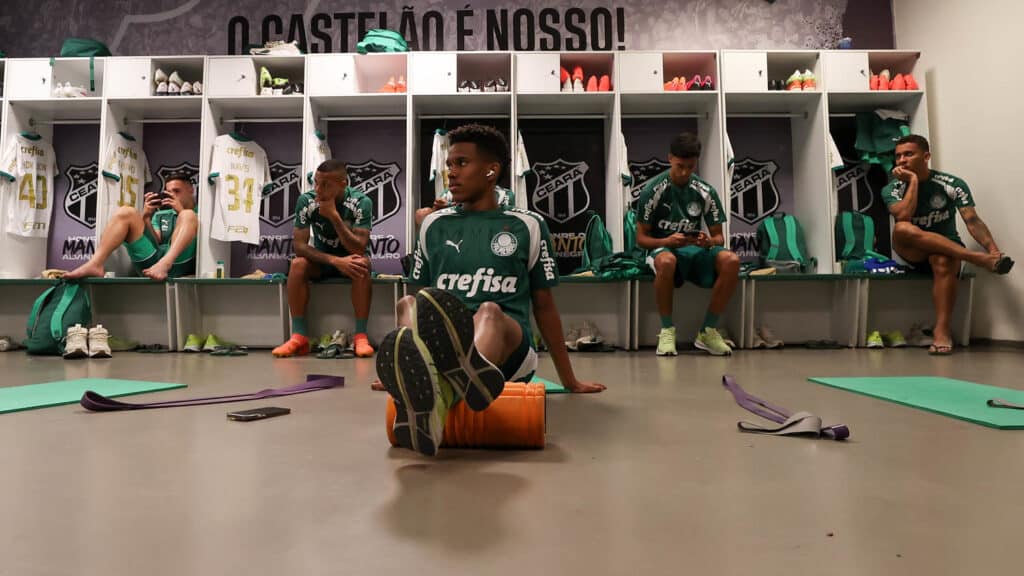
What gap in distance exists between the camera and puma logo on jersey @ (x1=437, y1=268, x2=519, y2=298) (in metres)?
1.63

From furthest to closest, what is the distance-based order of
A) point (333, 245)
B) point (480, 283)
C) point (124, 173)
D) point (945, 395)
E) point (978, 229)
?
point (124, 173) → point (333, 245) → point (978, 229) → point (945, 395) → point (480, 283)

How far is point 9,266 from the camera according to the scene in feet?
16.1

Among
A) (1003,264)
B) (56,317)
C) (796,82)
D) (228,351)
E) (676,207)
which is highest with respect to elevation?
(796,82)

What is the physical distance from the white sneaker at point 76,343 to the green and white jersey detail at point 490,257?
2.96 meters

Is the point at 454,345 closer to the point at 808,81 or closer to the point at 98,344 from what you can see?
the point at 98,344

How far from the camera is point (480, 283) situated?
1.63 meters

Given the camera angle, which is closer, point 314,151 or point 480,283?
point 480,283

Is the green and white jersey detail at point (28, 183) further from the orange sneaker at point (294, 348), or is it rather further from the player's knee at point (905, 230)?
the player's knee at point (905, 230)

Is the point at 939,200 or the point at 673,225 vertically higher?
the point at 939,200

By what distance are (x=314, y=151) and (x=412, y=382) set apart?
412cm

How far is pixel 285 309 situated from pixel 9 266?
96.6 inches

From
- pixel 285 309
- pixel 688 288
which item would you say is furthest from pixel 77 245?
pixel 688 288

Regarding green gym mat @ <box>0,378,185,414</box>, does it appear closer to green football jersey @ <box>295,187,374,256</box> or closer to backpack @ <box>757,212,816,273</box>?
green football jersey @ <box>295,187,374,256</box>

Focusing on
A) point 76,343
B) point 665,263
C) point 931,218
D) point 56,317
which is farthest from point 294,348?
point 931,218
